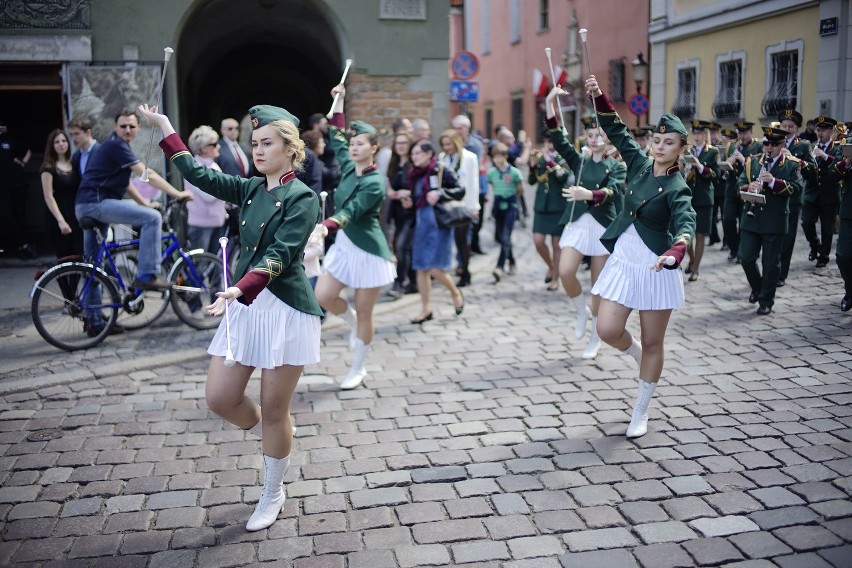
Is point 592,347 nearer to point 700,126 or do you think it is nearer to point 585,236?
point 585,236

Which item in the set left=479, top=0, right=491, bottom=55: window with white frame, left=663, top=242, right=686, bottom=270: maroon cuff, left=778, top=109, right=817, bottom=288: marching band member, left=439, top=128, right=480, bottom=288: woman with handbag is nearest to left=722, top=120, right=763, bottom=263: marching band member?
left=778, top=109, right=817, bottom=288: marching band member

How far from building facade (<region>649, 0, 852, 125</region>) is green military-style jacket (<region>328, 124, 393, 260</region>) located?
12515 millimetres

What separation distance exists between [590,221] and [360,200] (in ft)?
7.66

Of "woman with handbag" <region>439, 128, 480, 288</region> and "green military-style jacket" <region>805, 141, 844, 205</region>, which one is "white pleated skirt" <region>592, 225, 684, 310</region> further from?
"green military-style jacket" <region>805, 141, 844, 205</region>

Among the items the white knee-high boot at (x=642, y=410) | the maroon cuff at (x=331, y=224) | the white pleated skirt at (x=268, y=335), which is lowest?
the white knee-high boot at (x=642, y=410)

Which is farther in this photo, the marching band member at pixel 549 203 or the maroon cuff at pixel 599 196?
the marching band member at pixel 549 203

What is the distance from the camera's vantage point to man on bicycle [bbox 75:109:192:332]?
7961 millimetres

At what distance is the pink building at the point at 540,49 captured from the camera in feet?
82.6

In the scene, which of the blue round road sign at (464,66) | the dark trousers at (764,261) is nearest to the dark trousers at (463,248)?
the dark trousers at (764,261)

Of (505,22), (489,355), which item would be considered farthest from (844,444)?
(505,22)

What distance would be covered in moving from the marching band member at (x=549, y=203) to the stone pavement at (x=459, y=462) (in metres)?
2.77

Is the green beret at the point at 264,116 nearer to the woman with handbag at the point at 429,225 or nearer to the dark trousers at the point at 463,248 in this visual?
the woman with handbag at the point at 429,225

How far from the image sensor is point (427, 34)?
A: 12742 mm

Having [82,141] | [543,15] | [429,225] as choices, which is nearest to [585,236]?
[429,225]
